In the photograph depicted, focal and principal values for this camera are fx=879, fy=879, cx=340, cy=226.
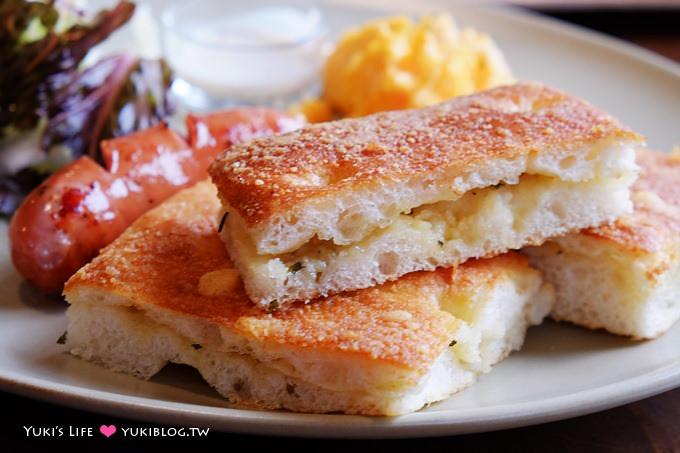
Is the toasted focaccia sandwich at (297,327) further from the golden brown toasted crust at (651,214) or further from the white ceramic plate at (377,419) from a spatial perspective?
the golden brown toasted crust at (651,214)

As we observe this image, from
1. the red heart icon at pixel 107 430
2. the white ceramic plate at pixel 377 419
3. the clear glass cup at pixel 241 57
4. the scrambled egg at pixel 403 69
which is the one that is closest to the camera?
the white ceramic plate at pixel 377 419

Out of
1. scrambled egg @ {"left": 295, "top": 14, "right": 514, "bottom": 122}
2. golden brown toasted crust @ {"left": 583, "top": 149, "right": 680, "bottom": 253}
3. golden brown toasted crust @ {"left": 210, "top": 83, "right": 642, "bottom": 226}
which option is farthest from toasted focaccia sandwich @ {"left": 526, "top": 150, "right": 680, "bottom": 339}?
scrambled egg @ {"left": 295, "top": 14, "right": 514, "bottom": 122}

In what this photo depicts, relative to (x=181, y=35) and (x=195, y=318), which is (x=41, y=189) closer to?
(x=195, y=318)

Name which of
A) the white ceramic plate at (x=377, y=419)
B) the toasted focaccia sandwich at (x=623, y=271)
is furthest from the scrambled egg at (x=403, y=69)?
the white ceramic plate at (x=377, y=419)

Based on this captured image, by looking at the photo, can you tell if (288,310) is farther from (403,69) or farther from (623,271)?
(403,69)

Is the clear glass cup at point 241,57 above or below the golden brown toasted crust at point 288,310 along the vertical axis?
below
